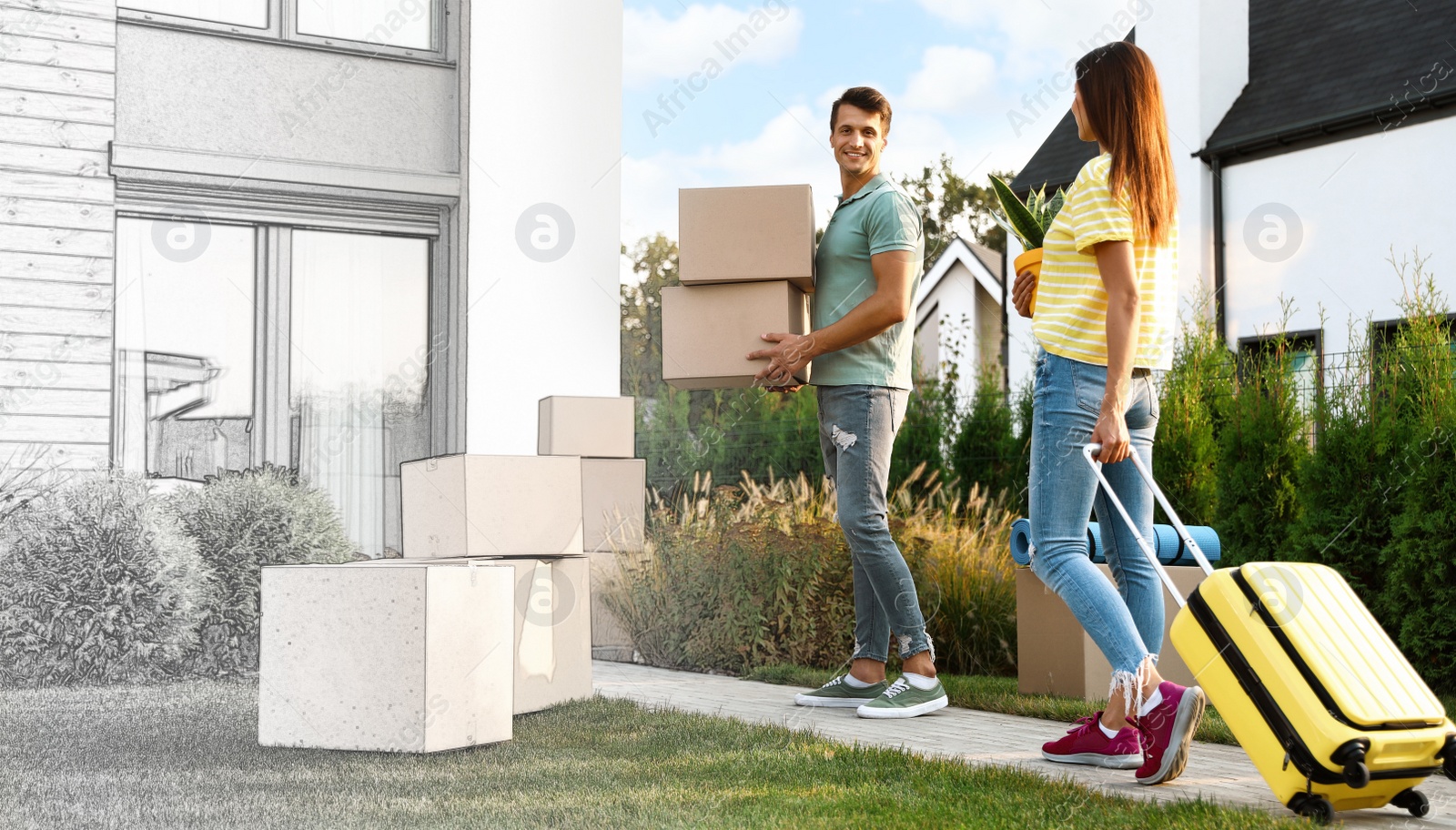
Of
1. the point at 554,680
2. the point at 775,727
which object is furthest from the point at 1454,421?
the point at 554,680

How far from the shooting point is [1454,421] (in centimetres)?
470

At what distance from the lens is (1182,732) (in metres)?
2.58

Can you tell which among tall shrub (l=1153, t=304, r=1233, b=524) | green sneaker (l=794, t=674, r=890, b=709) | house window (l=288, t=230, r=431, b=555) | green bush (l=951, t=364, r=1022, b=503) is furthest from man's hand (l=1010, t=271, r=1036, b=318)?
house window (l=288, t=230, r=431, b=555)

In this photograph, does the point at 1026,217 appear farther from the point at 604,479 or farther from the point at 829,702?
the point at 604,479

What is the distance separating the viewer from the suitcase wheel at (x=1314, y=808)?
2.25 metres

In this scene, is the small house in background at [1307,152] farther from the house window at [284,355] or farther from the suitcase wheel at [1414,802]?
the suitcase wheel at [1414,802]

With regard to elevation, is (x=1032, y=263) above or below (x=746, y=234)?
below

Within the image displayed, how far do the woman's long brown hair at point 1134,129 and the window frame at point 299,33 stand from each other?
5.90m

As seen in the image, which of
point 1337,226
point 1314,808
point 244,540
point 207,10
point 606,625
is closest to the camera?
point 1314,808

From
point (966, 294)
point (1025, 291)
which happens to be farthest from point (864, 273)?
point (966, 294)

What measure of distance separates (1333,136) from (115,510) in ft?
34.7

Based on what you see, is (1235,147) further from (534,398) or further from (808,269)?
(808,269)

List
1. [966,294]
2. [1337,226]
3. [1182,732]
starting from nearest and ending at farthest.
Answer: [1182,732]
[1337,226]
[966,294]

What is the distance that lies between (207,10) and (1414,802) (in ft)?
24.7
